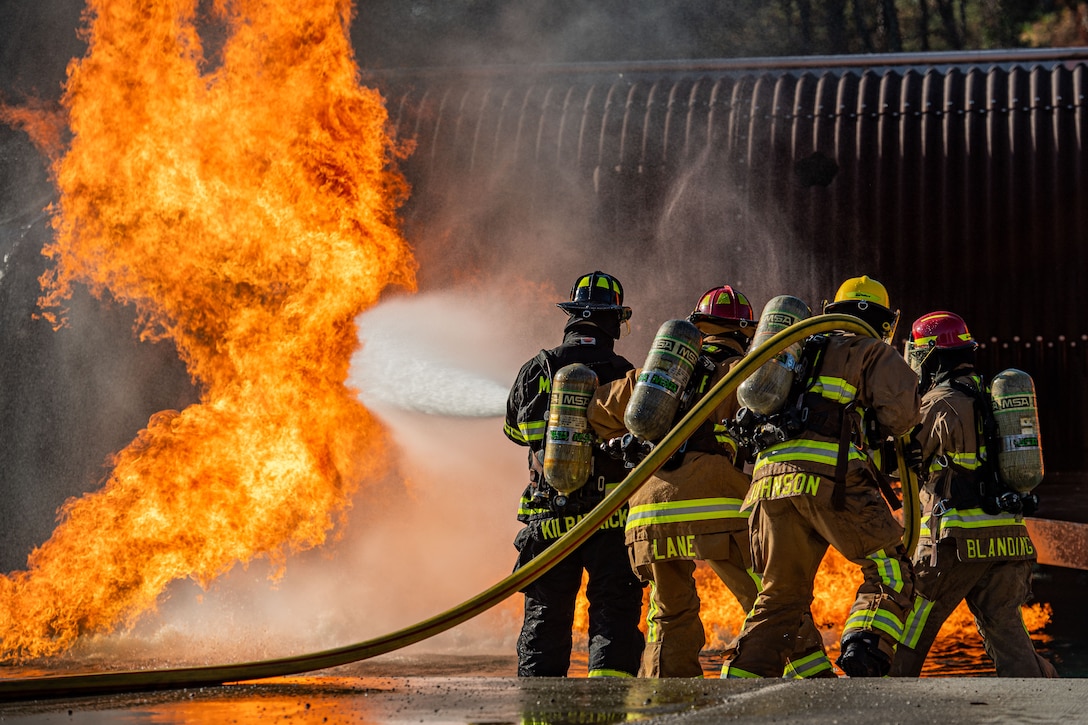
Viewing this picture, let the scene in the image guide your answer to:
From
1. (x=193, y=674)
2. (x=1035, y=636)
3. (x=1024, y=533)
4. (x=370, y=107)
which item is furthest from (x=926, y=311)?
(x=193, y=674)

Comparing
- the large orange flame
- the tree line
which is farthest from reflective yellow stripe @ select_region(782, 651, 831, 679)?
the tree line

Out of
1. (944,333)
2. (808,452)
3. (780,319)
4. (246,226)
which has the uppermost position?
(246,226)

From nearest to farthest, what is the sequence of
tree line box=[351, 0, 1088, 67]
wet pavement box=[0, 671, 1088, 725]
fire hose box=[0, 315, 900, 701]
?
1. wet pavement box=[0, 671, 1088, 725]
2. fire hose box=[0, 315, 900, 701]
3. tree line box=[351, 0, 1088, 67]

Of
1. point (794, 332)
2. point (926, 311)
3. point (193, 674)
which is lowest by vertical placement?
point (193, 674)

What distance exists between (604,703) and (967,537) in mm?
2489

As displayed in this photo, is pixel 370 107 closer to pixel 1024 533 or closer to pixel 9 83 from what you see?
pixel 9 83

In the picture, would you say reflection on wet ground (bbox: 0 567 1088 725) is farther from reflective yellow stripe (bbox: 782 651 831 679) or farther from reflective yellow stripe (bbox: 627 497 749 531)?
reflective yellow stripe (bbox: 627 497 749 531)

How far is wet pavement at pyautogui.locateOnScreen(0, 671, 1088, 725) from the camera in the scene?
339 centimetres

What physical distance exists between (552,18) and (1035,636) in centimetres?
A: 900

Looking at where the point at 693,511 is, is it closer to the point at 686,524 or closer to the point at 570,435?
the point at 686,524

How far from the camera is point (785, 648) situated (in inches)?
185

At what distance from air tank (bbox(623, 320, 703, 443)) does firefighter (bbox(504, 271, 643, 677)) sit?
0.63 m

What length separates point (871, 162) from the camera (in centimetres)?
971

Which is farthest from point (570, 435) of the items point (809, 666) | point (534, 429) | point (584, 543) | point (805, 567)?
point (809, 666)
